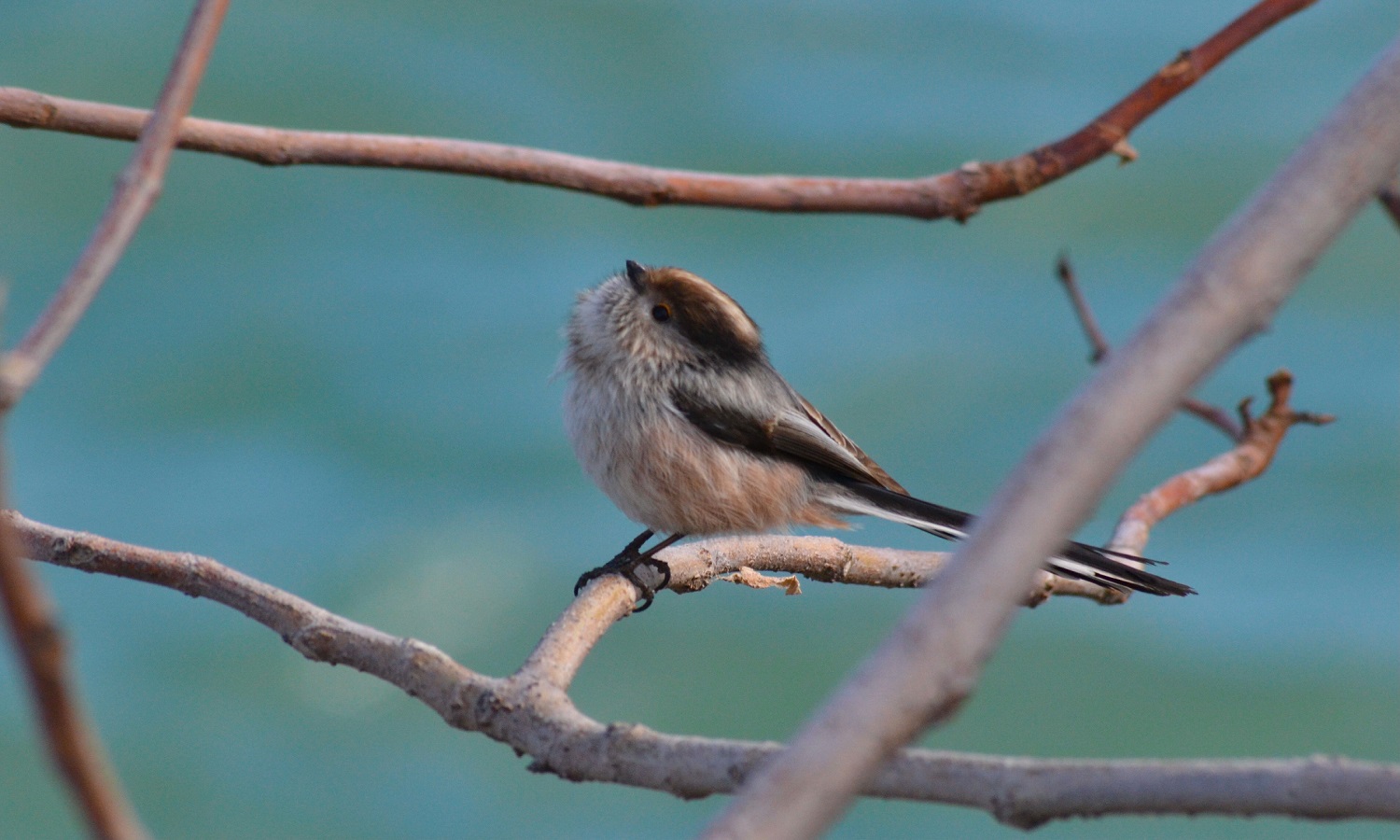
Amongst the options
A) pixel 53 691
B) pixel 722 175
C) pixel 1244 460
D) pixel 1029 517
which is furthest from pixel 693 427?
pixel 53 691

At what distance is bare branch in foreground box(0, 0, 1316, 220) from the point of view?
78.0 inches

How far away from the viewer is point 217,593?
1.84 m

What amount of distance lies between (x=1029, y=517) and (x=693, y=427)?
6.04 feet

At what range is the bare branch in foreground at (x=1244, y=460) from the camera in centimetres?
276

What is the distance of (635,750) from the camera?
132cm

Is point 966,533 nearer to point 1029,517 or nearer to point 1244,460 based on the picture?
point 1029,517

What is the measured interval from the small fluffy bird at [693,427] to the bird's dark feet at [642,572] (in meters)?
0.05

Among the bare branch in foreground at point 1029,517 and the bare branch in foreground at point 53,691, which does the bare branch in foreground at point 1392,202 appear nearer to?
the bare branch in foreground at point 1029,517

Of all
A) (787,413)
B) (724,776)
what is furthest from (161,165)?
(787,413)

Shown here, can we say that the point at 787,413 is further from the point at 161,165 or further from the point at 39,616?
the point at 39,616

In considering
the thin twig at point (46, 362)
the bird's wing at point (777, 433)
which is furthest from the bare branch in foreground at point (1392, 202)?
the thin twig at point (46, 362)

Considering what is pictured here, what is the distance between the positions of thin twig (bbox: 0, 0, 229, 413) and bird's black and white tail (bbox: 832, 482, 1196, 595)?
142 centimetres

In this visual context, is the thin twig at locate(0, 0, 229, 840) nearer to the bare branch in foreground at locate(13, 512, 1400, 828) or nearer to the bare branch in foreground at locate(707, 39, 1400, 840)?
the bare branch in foreground at locate(707, 39, 1400, 840)

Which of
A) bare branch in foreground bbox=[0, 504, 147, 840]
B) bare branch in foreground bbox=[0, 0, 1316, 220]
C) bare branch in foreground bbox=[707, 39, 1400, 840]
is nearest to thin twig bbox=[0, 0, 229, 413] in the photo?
bare branch in foreground bbox=[0, 504, 147, 840]
